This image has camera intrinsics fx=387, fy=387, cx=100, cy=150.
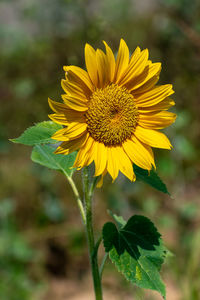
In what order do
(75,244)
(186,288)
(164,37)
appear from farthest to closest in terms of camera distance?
(164,37) → (75,244) → (186,288)

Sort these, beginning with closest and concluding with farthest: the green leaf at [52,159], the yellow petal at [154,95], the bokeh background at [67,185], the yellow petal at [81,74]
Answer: the yellow petal at [81,74]
the yellow petal at [154,95]
the green leaf at [52,159]
the bokeh background at [67,185]

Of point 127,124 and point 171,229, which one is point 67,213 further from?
point 127,124

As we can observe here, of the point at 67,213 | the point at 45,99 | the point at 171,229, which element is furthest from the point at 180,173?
the point at 45,99

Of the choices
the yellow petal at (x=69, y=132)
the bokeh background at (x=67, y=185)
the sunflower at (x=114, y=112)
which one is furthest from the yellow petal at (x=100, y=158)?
the bokeh background at (x=67, y=185)

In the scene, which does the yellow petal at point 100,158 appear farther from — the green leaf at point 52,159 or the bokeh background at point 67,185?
the bokeh background at point 67,185

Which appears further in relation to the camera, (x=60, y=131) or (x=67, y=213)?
(x=67, y=213)

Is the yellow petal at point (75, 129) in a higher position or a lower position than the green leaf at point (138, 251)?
higher

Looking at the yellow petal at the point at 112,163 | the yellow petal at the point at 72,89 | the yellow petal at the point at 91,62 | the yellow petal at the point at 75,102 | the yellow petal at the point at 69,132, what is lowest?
the yellow petal at the point at 112,163
